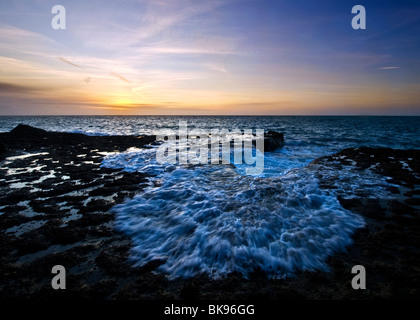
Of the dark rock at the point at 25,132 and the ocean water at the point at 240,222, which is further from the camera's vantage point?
the dark rock at the point at 25,132

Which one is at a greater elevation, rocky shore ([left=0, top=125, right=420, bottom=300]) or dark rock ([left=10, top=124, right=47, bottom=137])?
dark rock ([left=10, top=124, right=47, bottom=137])

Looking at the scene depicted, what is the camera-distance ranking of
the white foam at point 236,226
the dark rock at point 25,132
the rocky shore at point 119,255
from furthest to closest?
1. the dark rock at point 25,132
2. the white foam at point 236,226
3. the rocky shore at point 119,255

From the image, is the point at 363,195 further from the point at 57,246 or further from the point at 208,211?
the point at 57,246

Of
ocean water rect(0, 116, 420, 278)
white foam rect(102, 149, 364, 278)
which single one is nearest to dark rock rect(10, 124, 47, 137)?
ocean water rect(0, 116, 420, 278)

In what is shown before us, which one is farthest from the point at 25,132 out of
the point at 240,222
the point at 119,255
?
the point at 240,222

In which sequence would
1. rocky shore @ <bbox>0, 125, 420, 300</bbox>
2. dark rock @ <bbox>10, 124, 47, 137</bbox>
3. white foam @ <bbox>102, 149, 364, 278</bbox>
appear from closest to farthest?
rocky shore @ <bbox>0, 125, 420, 300</bbox>
white foam @ <bbox>102, 149, 364, 278</bbox>
dark rock @ <bbox>10, 124, 47, 137</bbox>

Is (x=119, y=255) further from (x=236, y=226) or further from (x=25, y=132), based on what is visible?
(x=25, y=132)

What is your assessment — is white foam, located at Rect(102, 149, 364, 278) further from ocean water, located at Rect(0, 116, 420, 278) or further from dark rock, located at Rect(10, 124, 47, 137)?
dark rock, located at Rect(10, 124, 47, 137)

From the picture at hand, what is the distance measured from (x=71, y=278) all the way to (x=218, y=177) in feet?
20.0

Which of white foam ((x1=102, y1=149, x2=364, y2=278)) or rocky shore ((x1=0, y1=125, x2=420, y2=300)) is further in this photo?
white foam ((x1=102, y1=149, x2=364, y2=278))

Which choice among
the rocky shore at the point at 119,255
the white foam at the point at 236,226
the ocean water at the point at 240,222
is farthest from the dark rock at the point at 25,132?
the white foam at the point at 236,226

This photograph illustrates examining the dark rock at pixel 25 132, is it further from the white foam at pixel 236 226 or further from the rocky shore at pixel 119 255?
the white foam at pixel 236 226

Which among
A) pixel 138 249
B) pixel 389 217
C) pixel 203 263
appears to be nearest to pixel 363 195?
pixel 389 217

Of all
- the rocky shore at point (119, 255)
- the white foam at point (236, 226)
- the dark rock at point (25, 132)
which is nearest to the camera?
the rocky shore at point (119, 255)
